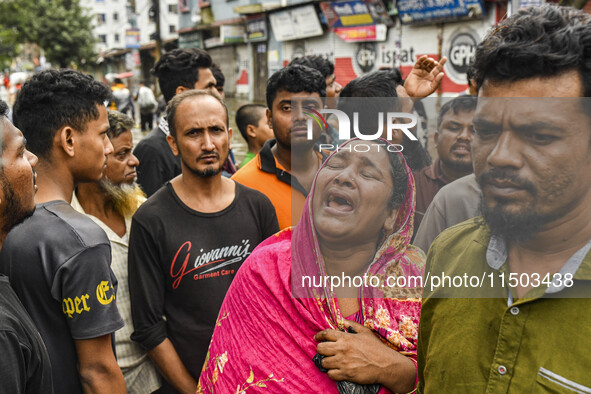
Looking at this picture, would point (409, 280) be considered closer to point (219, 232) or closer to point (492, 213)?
point (492, 213)

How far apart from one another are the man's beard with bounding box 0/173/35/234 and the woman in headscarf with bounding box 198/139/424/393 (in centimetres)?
67

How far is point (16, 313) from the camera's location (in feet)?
4.21

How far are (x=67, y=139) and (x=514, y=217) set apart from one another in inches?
63.8

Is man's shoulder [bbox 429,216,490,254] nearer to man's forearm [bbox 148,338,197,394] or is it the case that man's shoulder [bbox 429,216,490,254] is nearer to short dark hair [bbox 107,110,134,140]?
man's forearm [bbox 148,338,197,394]

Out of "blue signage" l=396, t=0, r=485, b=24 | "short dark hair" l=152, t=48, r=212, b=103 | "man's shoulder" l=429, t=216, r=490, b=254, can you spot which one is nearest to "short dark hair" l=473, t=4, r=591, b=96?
"man's shoulder" l=429, t=216, r=490, b=254

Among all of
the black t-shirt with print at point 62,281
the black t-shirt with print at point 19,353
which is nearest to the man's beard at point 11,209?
the black t-shirt with print at point 19,353

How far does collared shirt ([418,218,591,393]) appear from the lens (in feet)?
3.33

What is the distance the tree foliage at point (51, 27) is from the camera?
31.6 metres

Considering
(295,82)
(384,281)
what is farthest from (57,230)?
(295,82)

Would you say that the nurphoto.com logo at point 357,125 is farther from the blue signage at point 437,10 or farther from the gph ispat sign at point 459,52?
the gph ispat sign at point 459,52

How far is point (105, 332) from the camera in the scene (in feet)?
5.53

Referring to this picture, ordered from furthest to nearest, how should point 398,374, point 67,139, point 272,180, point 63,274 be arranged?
point 272,180
point 67,139
point 63,274
point 398,374

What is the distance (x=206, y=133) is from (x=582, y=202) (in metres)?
1.73

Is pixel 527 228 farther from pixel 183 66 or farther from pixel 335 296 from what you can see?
pixel 183 66
